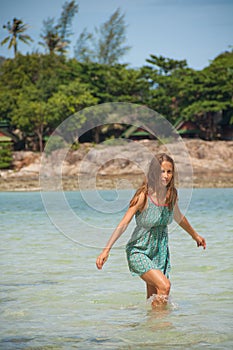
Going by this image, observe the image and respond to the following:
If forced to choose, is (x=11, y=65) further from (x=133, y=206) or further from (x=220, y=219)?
(x=133, y=206)

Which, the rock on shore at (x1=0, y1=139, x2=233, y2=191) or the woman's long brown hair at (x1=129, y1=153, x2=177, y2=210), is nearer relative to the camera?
the woman's long brown hair at (x1=129, y1=153, x2=177, y2=210)

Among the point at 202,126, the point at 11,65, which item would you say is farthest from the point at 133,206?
the point at 11,65

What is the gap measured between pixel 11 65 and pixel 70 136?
1056 cm

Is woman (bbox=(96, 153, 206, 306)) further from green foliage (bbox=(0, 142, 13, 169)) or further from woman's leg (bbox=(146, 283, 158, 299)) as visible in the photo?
green foliage (bbox=(0, 142, 13, 169))

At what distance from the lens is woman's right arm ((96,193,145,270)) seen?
17.9ft

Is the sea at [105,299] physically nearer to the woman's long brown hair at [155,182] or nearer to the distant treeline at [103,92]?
the woman's long brown hair at [155,182]

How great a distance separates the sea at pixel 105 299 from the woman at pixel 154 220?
483 millimetres

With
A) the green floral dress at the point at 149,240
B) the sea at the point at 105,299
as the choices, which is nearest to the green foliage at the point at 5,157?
the sea at the point at 105,299

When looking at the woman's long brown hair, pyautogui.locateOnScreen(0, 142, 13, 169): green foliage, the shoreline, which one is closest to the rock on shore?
the shoreline

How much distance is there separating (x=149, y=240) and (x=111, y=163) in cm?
3988

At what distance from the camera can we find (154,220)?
581 cm

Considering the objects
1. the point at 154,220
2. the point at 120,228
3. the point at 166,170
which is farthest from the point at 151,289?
the point at 166,170

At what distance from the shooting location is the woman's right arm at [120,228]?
5469mm

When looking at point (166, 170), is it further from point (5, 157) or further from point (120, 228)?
point (5, 157)
